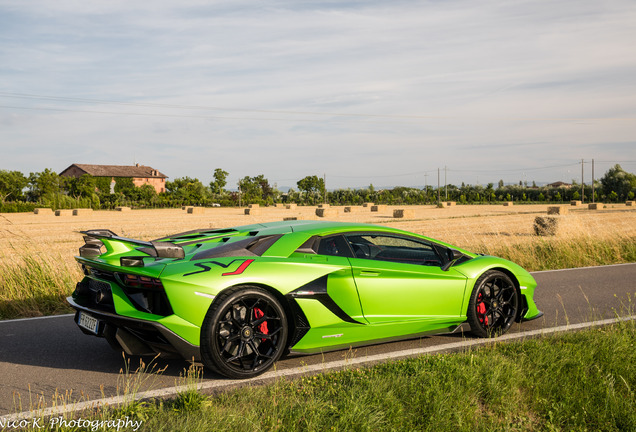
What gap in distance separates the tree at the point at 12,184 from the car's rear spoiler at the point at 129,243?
80.2 m

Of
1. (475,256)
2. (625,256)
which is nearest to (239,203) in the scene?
(625,256)

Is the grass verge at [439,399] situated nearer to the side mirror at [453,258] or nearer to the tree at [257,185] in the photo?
the side mirror at [453,258]

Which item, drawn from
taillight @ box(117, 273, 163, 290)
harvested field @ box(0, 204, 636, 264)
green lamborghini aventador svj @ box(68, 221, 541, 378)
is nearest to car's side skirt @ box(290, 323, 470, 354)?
green lamborghini aventador svj @ box(68, 221, 541, 378)

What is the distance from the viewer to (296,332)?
16.5 feet

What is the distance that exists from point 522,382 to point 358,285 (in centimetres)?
162

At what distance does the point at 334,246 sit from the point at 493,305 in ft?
6.53

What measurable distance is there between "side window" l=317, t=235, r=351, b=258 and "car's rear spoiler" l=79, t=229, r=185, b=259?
131 centimetres

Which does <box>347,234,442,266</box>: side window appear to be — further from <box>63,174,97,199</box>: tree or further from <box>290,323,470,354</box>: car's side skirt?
<box>63,174,97,199</box>: tree

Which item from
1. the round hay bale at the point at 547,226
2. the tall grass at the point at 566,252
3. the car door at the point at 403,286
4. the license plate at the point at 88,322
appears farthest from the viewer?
the round hay bale at the point at 547,226

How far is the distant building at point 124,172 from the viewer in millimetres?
113000

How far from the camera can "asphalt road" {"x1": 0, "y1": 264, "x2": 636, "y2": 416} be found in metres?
4.54

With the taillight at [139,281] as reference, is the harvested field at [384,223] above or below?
below

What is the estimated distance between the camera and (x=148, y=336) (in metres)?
4.66

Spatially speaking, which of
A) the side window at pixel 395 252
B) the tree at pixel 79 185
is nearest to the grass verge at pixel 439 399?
the side window at pixel 395 252
